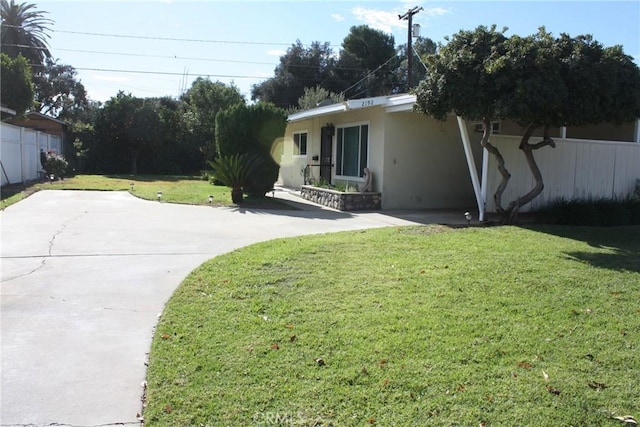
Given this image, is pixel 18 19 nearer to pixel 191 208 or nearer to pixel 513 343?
pixel 191 208

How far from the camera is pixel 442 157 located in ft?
47.3

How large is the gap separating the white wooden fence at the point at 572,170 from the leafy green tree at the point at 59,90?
44334mm

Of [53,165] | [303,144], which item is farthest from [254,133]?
[53,165]

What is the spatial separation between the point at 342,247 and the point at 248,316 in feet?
9.97

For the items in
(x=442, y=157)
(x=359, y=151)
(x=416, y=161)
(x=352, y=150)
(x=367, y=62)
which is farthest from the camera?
(x=367, y=62)

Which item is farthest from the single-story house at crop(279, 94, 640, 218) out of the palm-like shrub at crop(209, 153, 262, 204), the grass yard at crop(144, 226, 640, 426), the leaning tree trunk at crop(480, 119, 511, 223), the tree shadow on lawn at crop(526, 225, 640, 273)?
the grass yard at crop(144, 226, 640, 426)

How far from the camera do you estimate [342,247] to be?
296 inches

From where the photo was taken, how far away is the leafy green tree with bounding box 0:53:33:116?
19344 millimetres

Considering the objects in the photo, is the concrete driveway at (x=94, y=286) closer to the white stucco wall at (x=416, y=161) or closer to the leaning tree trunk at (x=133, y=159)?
the white stucco wall at (x=416, y=161)

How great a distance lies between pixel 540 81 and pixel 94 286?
723 cm

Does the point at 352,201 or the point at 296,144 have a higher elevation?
the point at 296,144

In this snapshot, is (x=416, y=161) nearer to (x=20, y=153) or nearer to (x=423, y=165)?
(x=423, y=165)

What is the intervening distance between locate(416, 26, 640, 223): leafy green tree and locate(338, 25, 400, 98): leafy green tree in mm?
30362

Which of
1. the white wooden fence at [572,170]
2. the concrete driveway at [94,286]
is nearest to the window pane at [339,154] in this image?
the concrete driveway at [94,286]
